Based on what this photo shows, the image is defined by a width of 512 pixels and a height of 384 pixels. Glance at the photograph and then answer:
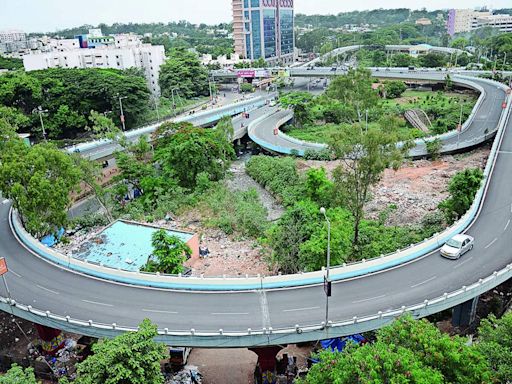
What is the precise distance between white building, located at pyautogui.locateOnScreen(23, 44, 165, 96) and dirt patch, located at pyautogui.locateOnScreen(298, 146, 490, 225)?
70348mm

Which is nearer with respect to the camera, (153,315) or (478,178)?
(153,315)

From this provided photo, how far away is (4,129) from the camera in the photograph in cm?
4391

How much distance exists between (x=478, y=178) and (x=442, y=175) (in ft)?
57.6

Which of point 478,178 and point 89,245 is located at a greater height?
point 478,178

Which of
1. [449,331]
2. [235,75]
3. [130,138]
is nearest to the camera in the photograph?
[449,331]

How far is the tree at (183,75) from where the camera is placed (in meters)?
113

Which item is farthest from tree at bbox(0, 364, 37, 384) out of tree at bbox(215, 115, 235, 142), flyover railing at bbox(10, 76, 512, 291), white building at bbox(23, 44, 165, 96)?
white building at bbox(23, 44, 165, 96)

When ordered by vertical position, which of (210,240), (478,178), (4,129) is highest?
(4,129)

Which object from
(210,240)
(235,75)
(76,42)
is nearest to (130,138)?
(210,240)

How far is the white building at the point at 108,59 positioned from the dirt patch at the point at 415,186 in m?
70.3

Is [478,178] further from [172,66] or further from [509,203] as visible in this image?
[172,66]

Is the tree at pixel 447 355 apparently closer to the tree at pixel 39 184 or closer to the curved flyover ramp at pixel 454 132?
the tree at pixel 39 184

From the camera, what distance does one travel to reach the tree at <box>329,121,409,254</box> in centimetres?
3381

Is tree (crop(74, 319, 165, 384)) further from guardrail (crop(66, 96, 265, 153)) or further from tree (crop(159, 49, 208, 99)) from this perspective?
tree (crop(159, 49, 208, 99))
